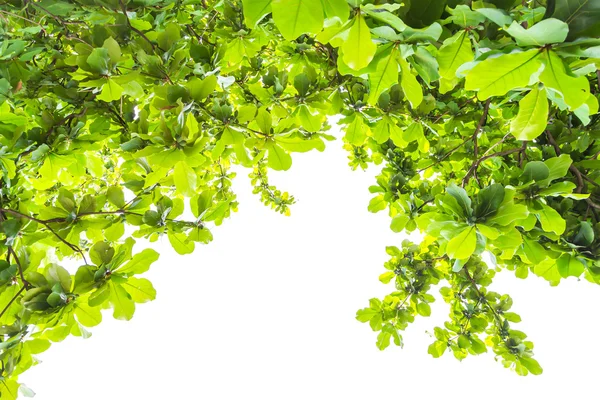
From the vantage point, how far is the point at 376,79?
0.85 m

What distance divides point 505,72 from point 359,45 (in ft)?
0.99

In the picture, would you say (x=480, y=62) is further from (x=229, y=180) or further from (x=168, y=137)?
(x=229, y=180)

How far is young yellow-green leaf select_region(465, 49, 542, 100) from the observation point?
0.62m

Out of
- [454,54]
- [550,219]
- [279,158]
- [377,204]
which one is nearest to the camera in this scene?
[454,54]

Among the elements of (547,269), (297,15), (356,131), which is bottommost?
(297,15)

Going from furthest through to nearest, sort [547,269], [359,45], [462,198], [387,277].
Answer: [387,277], [547,269], [462,198], [359,45]

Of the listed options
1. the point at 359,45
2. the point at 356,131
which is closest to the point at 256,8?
the point at 359,45

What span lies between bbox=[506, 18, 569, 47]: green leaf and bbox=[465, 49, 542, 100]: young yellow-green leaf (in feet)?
0.09

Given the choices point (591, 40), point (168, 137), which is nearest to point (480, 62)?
point (591, 40)

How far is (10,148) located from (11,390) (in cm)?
85

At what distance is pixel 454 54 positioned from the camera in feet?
2.60

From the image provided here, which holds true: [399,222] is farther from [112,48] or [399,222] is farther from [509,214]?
[112,48]

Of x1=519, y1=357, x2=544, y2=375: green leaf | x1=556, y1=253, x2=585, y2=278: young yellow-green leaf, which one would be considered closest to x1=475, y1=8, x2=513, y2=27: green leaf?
x1=556, y1=253, x2=585, y2=278: young yellow-green leaf

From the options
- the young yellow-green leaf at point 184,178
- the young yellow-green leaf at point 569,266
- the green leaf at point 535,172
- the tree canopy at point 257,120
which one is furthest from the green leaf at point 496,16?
the young yellow-green leaf at point 569,266
